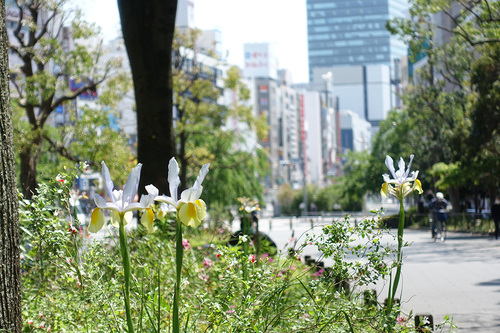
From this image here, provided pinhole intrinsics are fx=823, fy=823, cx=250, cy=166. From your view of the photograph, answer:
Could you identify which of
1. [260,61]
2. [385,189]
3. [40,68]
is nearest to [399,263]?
[385,189]

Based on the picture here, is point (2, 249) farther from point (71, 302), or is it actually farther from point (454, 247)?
point (454, 247)

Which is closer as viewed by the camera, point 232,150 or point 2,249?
point 2,249

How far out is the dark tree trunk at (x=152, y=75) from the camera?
8297 mm

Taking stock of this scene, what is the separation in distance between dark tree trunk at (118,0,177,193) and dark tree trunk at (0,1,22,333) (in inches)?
176

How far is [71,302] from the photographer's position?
4.70 meters

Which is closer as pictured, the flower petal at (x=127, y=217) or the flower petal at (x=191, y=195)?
the flower petal at (x=191, y=195)

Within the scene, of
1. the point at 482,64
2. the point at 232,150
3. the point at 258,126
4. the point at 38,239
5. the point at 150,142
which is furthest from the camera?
the point at 232,150

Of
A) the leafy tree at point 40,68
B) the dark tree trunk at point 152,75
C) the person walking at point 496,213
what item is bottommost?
the person walking at point 496,213

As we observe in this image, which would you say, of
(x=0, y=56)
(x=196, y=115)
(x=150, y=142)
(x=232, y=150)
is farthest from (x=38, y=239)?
(x=232, y=150)

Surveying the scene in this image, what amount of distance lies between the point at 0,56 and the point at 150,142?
473cm

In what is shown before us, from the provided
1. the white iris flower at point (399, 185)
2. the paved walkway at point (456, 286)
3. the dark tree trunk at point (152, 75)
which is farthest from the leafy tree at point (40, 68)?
the white iris flower at point (399, 185)

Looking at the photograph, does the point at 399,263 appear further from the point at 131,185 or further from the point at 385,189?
the point at 131,185

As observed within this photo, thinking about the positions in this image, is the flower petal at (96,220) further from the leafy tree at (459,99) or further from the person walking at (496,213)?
the person walking at (496,213)

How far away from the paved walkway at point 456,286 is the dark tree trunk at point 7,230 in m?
1.79
